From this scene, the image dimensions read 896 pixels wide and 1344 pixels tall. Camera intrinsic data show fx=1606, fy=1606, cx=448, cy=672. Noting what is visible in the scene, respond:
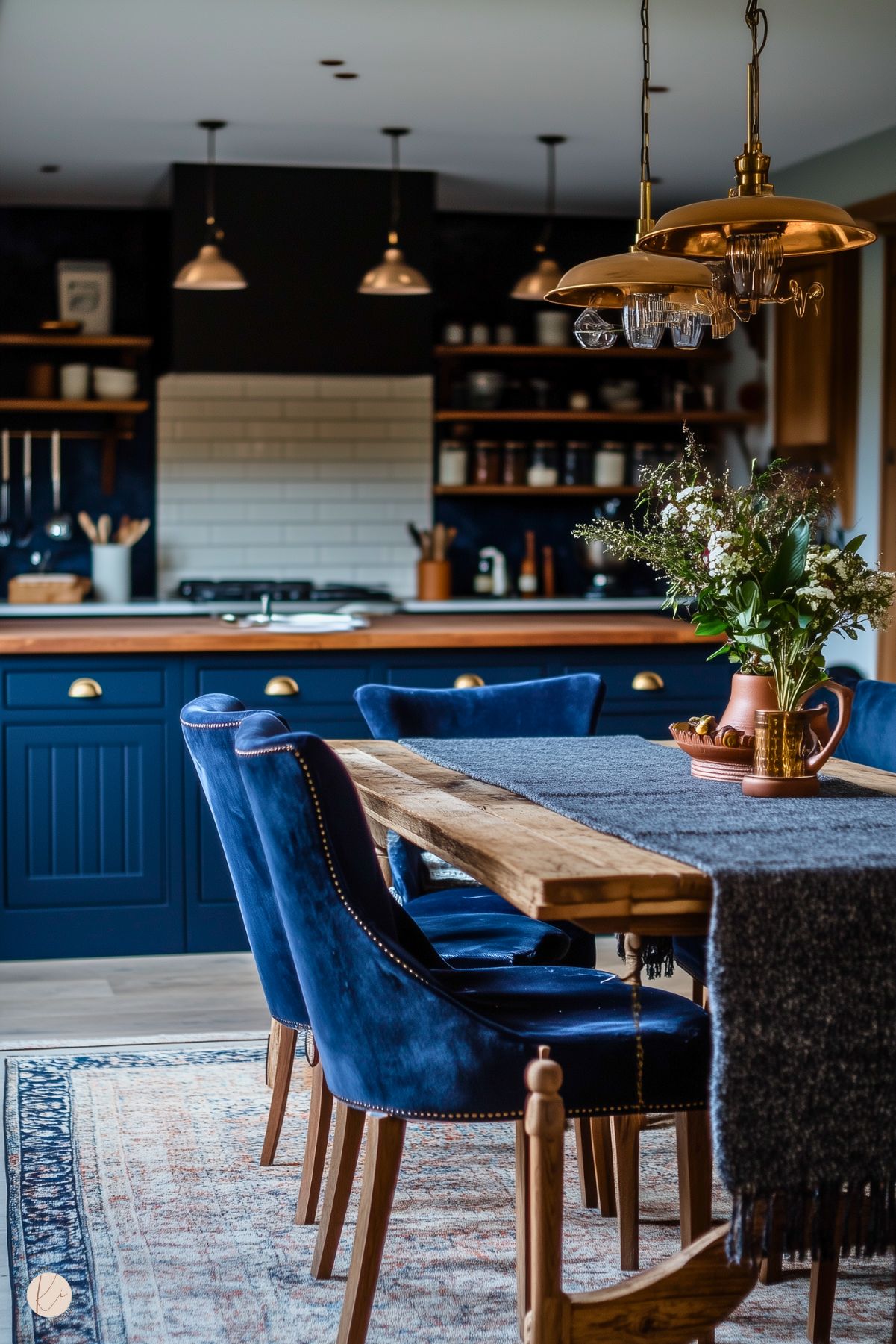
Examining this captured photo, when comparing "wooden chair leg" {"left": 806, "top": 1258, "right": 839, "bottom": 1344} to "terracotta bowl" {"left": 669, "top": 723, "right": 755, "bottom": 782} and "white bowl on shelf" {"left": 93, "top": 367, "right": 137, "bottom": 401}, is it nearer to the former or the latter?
"terracotta bowl" {"left": 669, "top": 723, "right": 755, "bottom": 782}

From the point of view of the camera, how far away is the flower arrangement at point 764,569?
8.22 ft

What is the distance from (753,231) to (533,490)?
4839 millimetres

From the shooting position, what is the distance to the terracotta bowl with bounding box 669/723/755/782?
269cm

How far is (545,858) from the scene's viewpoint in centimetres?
205

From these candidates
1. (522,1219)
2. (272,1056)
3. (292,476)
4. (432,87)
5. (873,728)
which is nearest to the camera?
(522,1219)

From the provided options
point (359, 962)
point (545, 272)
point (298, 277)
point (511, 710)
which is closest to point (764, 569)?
point (359, 962)

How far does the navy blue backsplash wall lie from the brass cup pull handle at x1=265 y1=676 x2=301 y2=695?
2.98 metres

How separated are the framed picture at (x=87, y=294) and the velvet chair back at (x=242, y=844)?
492 cm

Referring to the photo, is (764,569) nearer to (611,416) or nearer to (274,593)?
(274,593)

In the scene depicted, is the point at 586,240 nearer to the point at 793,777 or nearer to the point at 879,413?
the point at 879,413

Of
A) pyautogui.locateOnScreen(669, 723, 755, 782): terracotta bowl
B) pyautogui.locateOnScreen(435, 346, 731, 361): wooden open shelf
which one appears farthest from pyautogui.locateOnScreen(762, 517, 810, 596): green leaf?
pyautogui.locateOnScreen(435, 346, 731, 361): wooden open shelf

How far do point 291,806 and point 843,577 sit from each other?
98cm

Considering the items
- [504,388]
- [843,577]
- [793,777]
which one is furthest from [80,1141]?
[504,388]

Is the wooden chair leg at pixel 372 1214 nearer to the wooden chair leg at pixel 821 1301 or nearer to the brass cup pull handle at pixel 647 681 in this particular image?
the wooden chair leg at pixel 821 1301
